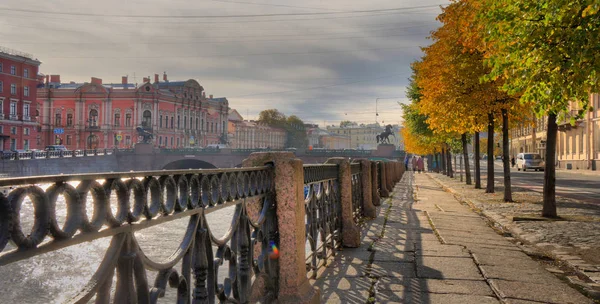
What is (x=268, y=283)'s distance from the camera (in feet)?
12.1

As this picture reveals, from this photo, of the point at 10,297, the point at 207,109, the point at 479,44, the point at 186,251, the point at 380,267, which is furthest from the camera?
the point at 207,109

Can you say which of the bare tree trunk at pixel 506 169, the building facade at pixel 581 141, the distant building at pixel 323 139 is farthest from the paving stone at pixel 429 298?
the distant building at pixel 323 139

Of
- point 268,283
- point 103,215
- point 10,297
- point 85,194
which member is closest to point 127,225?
point 103,215

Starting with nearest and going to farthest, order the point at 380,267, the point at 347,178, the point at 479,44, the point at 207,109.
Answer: the point at 380,267 < the point at 347,178 < the point at 479,44 < the point at 207,109

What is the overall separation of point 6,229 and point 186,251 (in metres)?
1.13

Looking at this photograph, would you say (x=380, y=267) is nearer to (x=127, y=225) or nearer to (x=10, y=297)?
(x=127, y=225)

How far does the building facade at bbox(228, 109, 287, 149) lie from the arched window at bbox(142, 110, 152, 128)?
4084 centimetres

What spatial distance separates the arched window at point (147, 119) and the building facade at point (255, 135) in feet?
134

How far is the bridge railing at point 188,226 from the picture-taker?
4.75 feet

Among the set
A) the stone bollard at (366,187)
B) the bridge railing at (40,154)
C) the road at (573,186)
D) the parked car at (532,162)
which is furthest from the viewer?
the bridge railing at (40,154)

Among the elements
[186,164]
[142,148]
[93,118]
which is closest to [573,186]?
[142,148]

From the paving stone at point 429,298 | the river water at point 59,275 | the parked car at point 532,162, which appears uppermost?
the parked car at point 532,162

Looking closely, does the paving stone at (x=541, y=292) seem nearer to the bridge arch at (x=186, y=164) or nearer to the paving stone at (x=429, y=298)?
the paving stone at (x=429, y=298)

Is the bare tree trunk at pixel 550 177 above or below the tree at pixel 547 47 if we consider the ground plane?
below
